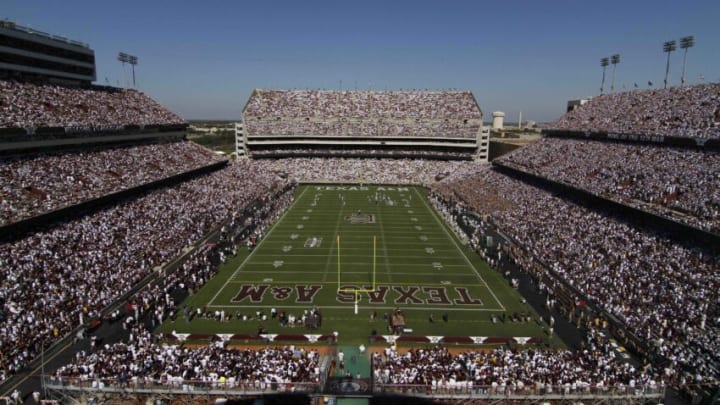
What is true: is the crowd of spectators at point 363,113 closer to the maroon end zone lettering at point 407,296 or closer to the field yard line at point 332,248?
the field yard line at point 332,248

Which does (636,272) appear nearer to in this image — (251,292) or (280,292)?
(280,292)

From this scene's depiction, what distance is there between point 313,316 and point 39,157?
22445mm

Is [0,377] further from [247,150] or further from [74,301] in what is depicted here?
[247,150]

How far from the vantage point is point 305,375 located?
1488 cm

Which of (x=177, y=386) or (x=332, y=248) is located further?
(x=332, y=248)

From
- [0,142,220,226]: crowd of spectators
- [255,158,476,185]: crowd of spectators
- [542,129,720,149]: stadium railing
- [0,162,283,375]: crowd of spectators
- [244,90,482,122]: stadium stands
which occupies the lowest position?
[0,162,283,375]: crowd of spectators

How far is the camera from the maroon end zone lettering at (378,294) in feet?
74.8

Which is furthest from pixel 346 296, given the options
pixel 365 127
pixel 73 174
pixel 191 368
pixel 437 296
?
pixel 365 127

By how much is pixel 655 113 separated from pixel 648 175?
1122cm

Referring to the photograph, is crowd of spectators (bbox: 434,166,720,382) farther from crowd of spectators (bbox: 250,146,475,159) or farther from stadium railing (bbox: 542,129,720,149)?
crowd of spectators (bbox: 250,146,475,159)

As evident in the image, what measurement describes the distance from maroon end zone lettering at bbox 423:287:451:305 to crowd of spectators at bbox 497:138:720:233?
12703mm

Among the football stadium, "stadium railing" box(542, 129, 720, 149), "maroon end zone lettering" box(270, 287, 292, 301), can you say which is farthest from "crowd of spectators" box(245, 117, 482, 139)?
"maroon end zone lettering" box(270, 287, 292, 301)

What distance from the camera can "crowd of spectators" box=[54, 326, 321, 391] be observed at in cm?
1432

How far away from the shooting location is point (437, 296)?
2358 centimetres
